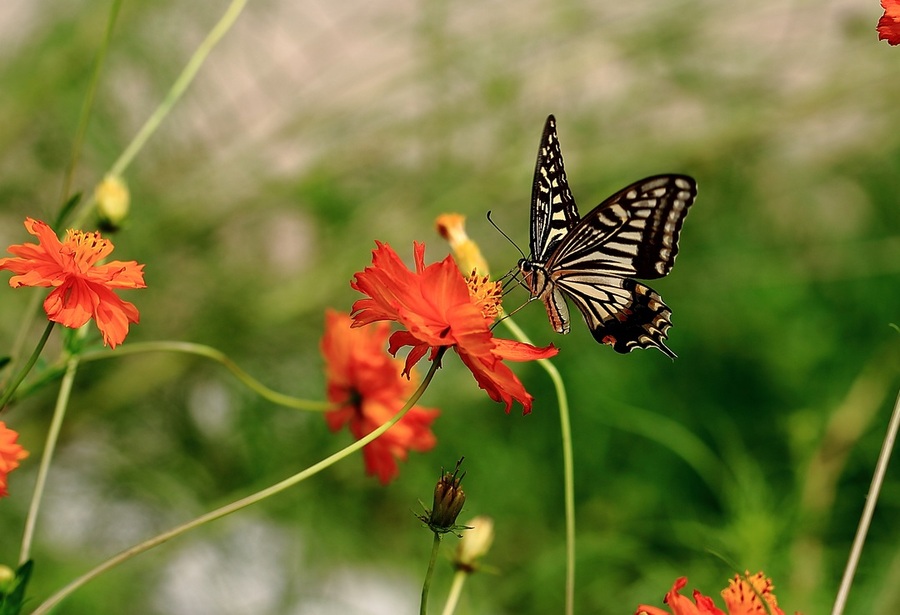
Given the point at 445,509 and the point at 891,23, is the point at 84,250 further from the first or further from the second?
the point at 891,23

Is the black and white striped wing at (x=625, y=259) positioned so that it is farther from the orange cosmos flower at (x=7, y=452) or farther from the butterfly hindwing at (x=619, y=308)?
the orange cosmos flower at (x=7, y=452)

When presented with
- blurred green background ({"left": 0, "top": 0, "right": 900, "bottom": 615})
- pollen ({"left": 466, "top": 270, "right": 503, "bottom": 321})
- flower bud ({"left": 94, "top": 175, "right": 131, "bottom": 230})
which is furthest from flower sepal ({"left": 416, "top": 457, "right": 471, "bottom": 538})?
blurred green background ({"left": 0, "top": 0, "right": 900, "bottom": 615})

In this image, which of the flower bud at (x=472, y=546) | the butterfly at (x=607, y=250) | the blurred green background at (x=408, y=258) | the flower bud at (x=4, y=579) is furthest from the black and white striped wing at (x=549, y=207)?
the blurred green background at (x=408, y=258)

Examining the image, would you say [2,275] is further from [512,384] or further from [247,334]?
[512,384]

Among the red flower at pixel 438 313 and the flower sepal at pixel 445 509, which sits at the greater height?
the red flower at pixel 438 313

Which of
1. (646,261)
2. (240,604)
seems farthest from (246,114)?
(646,261)
